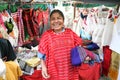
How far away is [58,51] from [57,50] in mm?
14

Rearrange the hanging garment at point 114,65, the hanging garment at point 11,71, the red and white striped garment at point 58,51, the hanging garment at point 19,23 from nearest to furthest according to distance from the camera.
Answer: the hanging garment at point 11,71 → the red and white striped garment at point 58,51 → the hanging garment at point 114,65 → the hanging garment at point 19,23

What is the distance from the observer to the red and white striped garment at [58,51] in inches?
92.9

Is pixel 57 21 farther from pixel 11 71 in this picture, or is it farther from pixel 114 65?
pixel 114 65

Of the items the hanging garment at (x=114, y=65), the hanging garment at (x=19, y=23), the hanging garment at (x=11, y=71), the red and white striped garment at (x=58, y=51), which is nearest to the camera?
the hanging garment at (x=11, y=71)

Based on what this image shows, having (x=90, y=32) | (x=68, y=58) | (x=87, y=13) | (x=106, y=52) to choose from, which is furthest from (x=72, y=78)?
(x=87, y=13)

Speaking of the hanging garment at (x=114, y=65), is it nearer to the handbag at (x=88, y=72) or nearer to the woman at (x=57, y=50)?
the handbag at (x=88, y=72)

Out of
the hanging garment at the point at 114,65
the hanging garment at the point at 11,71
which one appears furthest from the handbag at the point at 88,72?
the hanging garment at the point at 11,71

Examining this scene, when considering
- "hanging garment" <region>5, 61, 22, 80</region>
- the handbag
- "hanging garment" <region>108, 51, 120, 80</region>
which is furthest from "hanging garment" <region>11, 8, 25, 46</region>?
"hanging garment" <region>108, 51, 120, 80</region>

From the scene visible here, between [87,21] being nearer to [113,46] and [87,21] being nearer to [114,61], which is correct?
[114,61]

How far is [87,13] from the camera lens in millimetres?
3891

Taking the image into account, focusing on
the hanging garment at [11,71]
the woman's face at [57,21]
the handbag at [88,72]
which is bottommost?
the handbag at [88,72]

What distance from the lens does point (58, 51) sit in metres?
2.37

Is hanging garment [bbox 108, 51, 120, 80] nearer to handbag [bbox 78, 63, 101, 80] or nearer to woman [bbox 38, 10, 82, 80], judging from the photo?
handbag [bbox 78, 63, 101, 80]

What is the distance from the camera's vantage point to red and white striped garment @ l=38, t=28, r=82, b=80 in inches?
92.9
